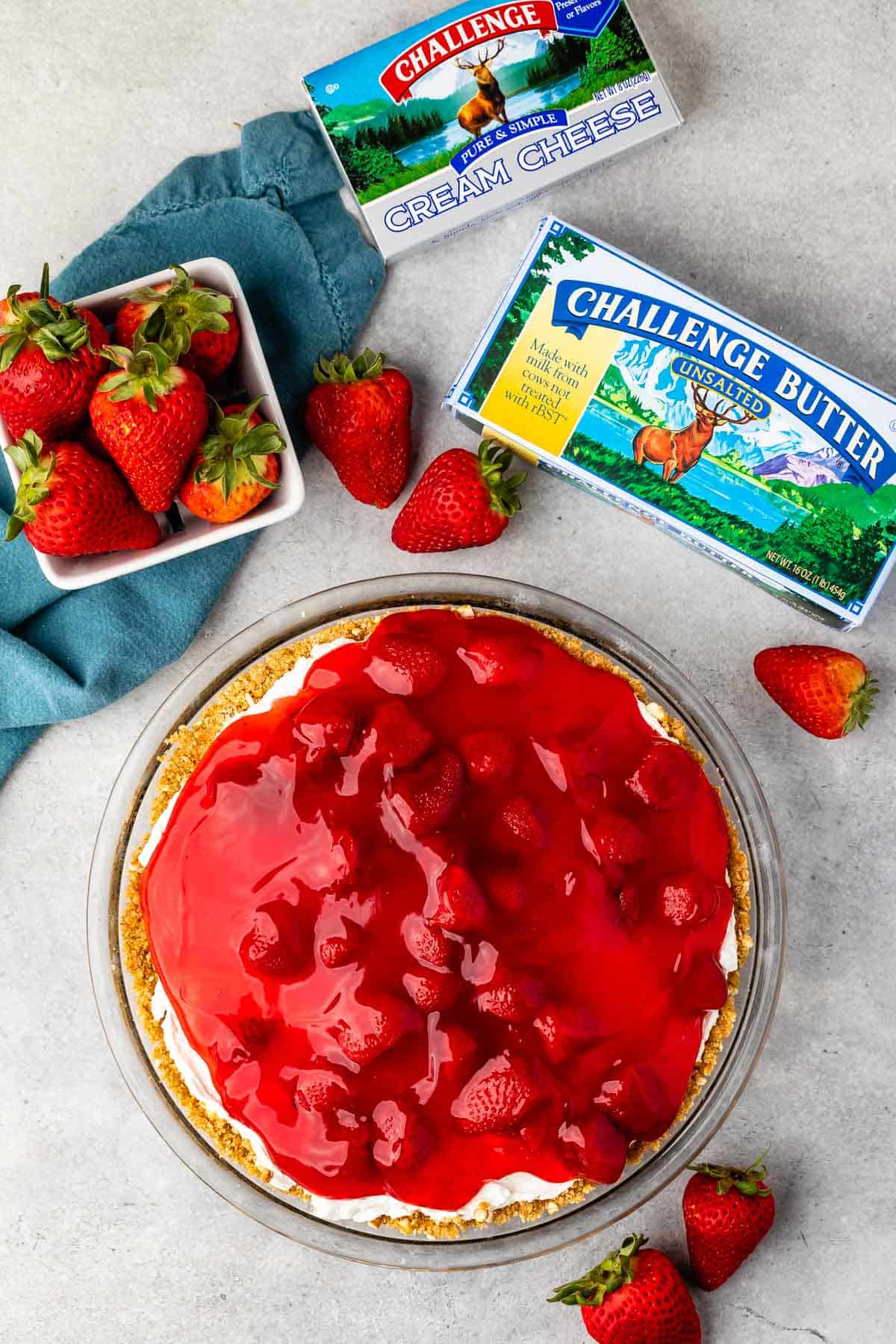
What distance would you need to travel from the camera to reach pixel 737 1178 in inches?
97.3

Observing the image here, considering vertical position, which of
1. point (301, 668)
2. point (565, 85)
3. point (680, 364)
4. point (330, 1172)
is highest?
point (565, 85)

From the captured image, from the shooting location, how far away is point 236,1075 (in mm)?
2035

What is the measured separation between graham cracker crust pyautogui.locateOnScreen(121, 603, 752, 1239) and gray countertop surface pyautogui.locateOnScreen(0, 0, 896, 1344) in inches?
8.7

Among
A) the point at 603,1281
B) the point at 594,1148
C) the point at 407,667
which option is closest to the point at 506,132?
the point at 407,667

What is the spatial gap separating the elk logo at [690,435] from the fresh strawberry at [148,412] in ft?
3.14

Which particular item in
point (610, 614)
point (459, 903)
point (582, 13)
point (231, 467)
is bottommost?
point (459, 903)

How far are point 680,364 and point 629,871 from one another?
3.65 feet

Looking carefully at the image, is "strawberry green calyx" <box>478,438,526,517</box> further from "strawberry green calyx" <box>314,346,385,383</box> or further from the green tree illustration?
"strawberry green calyx" <box>314,346,385,383</box>

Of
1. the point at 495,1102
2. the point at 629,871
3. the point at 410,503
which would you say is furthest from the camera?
the point at 410,503

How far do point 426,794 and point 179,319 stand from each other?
1096mm

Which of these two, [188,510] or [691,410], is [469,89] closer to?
[691,410]

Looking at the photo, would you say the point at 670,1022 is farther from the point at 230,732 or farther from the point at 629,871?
the point at 230,732

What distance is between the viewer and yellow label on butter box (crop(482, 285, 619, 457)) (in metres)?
2.33

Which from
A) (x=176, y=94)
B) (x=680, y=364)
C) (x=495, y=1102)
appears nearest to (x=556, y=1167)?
(x=495, y=1102)
